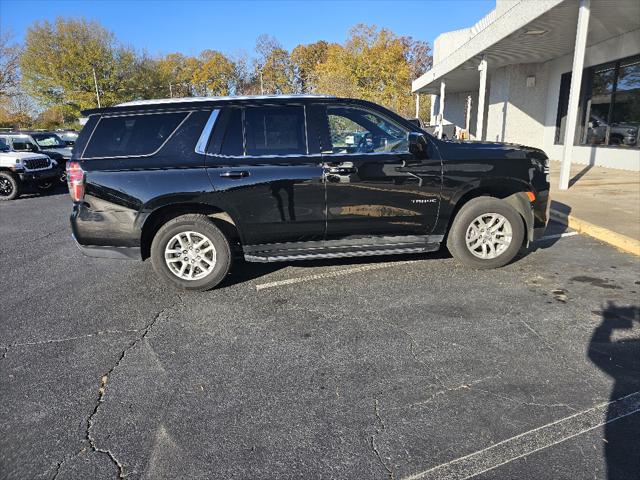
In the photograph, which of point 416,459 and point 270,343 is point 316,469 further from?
point 270,343

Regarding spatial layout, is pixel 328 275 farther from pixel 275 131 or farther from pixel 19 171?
pixel 19 171

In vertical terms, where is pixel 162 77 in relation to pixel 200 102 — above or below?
above

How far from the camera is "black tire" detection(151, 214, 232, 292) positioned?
460 cm

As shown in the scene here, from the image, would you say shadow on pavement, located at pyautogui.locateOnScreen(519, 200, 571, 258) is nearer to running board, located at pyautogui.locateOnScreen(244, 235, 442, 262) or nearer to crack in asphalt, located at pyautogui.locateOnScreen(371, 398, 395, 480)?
running board, located at pyautogui.locateOnScreen(244, 235, 442, 262)

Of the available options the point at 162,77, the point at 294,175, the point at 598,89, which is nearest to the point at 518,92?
the point at 598,89

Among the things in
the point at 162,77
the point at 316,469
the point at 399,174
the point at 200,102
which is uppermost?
the point at 162,77

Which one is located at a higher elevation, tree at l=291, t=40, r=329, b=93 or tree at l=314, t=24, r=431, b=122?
tree at l=291, t=40, r=329, b=93

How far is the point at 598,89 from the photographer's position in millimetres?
13914

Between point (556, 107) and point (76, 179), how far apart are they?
1653 cm

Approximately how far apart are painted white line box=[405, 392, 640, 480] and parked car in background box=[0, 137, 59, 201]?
543 inches

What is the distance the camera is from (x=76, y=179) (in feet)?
14.6

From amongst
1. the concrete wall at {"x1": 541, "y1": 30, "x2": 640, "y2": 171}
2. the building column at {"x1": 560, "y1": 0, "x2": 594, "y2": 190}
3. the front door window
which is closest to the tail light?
the front door window

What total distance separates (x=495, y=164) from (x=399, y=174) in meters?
1.10

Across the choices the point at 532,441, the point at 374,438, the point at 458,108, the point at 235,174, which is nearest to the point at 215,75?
the point at 458,108
